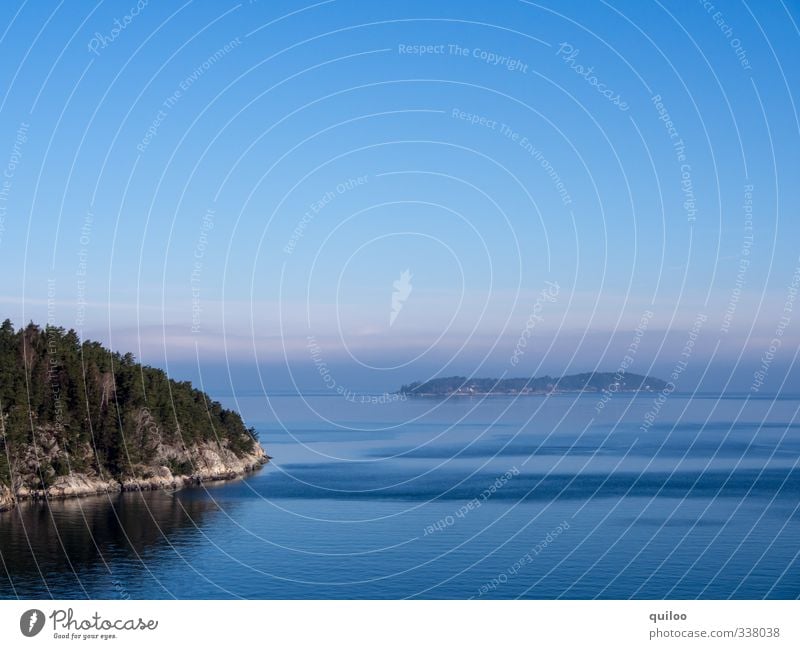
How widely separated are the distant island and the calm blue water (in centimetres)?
554

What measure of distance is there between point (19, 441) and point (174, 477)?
79.2ft

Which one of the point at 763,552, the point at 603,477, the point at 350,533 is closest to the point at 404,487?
the point at 603,477

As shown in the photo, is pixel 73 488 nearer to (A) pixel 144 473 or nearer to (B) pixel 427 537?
(A) pixel 144 473

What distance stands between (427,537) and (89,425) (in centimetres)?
5339

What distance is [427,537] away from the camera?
83188 mm

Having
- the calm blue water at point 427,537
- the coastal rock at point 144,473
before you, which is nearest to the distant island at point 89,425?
the coastal rock at point 144,473

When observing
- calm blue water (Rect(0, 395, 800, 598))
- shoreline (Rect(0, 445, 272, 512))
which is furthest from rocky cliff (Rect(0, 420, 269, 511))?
calm blue water (Rect(0, 395, 800, 598))

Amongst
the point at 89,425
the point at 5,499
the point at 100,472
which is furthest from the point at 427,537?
the point at 89,425

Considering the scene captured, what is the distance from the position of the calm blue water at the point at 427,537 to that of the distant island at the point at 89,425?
554cm

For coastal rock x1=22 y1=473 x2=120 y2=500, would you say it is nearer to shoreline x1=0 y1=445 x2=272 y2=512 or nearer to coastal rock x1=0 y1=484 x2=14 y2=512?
shoreline x1=0 y1=445 x2=272 y2=512

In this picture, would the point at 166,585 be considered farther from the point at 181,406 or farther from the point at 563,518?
the point at 181,406

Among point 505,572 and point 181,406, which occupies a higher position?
point 181,406

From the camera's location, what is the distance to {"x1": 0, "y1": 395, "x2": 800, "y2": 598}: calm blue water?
6469cm

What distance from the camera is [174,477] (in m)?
124
